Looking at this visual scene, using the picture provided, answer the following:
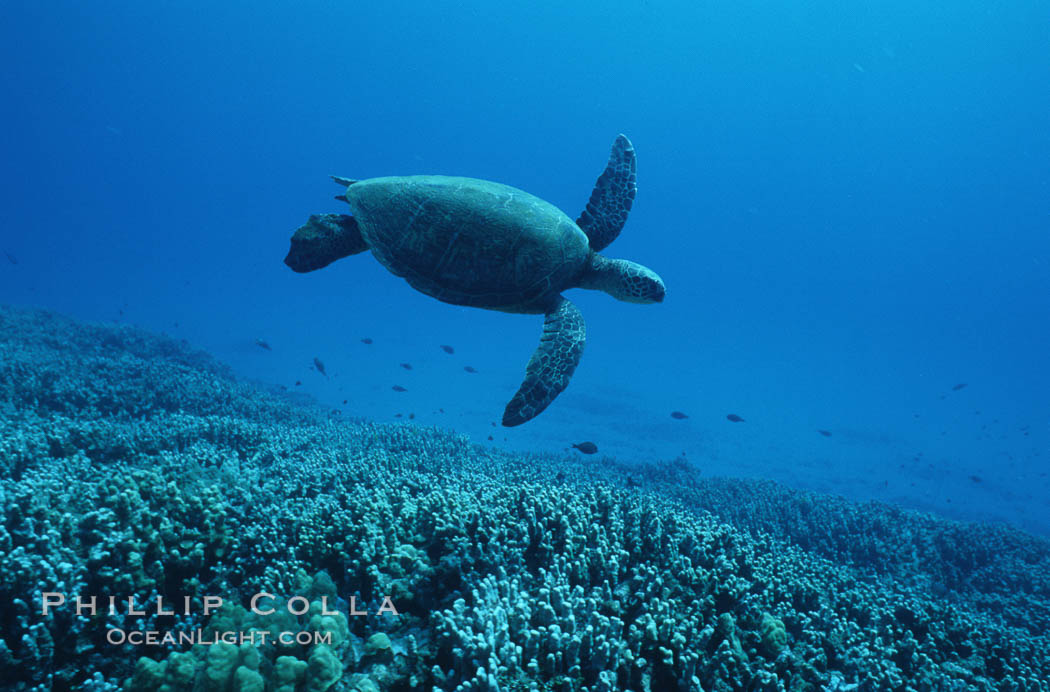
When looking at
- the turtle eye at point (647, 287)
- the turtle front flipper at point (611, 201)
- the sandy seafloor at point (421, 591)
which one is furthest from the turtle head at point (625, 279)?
the sandy seafloor at point (421, 591)

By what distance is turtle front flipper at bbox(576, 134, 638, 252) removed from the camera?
661 centimetres

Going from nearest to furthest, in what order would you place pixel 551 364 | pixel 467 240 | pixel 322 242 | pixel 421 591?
pixel 421 591 → pixel 467 240 → pixel 551 364 → pixel 322 242

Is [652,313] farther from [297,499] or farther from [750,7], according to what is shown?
[297,499]

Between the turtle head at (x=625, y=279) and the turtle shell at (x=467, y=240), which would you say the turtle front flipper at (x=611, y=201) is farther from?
the turtle shell at (x=467, y=240)

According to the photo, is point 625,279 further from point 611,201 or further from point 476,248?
point 476,248

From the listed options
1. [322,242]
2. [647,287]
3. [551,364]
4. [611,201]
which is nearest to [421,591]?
[551,364]

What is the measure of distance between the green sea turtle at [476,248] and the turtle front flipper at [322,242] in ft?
0.04

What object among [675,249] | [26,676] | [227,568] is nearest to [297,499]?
[227,568]

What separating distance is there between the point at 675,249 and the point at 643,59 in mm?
43749

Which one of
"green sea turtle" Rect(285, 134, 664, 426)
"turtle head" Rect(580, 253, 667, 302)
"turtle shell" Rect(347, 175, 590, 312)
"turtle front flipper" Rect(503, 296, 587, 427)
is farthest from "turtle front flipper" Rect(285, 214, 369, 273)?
"turtle head" Rect(580, 253, 667, 302)

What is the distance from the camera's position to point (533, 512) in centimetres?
354

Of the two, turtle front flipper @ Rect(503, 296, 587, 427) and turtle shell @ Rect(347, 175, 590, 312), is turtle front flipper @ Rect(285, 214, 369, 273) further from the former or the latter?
turtle front flipper @ Rect(503, 296, 587, 427)

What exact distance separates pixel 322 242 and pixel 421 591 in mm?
4587

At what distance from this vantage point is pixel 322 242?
5.73m
